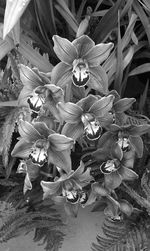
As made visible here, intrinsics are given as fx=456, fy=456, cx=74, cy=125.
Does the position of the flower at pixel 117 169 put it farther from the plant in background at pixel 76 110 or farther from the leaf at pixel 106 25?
the leaf at pixel 106 25

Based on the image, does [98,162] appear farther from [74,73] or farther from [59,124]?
[74,73]

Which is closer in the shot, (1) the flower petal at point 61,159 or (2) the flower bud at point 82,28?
(1) the flower petal at point 61,159

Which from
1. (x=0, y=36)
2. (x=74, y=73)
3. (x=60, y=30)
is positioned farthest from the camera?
(x=60, y=30)

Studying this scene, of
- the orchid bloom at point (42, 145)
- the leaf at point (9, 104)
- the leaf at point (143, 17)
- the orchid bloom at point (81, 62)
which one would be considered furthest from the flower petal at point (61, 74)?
the leaf at point (143, 17)

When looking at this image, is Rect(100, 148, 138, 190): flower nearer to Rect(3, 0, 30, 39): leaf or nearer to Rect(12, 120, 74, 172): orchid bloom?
Rect(12, 120, 74, 172): orchid bloom

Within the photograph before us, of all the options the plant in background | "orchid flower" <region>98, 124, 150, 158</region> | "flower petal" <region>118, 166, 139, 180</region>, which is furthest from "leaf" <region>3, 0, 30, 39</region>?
"flower petal" <region>118, 166, 139, 180</region>

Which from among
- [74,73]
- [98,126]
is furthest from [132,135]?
[74,73]

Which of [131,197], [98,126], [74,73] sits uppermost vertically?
[74,73]
